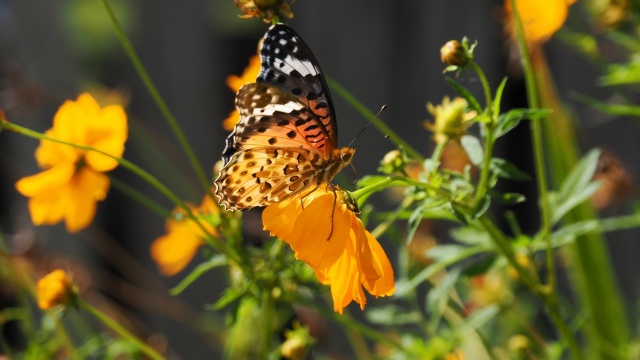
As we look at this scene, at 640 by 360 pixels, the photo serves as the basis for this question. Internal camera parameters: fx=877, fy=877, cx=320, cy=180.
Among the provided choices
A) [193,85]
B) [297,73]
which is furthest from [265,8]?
[193,85]

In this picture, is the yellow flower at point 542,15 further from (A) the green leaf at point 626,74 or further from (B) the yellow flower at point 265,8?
(B) the yellow flower at point 265,8

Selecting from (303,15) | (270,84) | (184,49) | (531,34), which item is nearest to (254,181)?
(270,84)

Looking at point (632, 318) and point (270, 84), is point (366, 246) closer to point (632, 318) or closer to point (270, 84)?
point (270, 84)

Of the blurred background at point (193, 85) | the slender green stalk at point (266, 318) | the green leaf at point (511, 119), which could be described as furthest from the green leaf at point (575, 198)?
the blurred background at point (193, 85)

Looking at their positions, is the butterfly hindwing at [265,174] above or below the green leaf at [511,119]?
below

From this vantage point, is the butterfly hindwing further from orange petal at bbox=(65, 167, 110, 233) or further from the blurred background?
the blurred background

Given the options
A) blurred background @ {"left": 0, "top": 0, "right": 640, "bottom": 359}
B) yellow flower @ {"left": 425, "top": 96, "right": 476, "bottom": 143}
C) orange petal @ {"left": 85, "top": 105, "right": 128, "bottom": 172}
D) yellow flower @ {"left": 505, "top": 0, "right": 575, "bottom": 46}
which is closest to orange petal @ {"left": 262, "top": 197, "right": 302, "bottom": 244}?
yellow flower @ {"left": 425, "top": 96, "right": 476, "bottom": 143}
